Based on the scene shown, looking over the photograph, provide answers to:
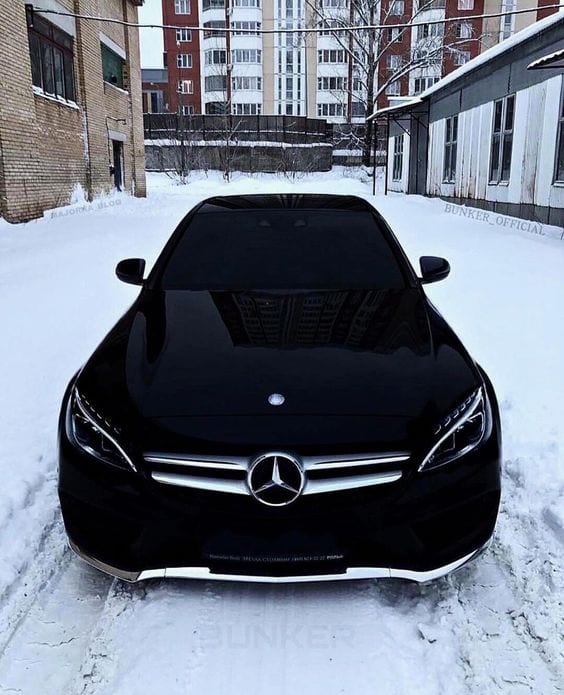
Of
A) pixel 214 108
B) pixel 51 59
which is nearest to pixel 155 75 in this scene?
pixel 214 108

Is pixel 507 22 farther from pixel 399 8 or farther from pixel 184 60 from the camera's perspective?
pixel 184 60

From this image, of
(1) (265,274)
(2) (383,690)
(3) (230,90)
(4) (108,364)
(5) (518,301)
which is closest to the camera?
(2) (383,690)

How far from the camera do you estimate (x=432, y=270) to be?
12.7 feet

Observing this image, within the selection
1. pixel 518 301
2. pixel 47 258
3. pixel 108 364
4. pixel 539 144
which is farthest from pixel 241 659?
pixel 539 144

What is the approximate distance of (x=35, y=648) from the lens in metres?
2.29

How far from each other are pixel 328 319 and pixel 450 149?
21.2 metres

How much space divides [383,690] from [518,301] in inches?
232

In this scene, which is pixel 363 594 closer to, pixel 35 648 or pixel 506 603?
pixel 506 603

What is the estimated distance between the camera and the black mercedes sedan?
2.22m

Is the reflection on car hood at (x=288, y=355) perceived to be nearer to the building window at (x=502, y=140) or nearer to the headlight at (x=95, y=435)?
the headlight at (x=95, y=435)

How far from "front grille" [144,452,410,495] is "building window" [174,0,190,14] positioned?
68.0 metres

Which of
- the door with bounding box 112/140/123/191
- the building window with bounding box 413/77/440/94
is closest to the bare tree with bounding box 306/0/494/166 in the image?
the building window with bounding box 413/77/440/94

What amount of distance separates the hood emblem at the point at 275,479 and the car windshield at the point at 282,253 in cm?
149

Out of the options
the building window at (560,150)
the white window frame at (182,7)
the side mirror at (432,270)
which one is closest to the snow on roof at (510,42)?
the building window at (560,150)
